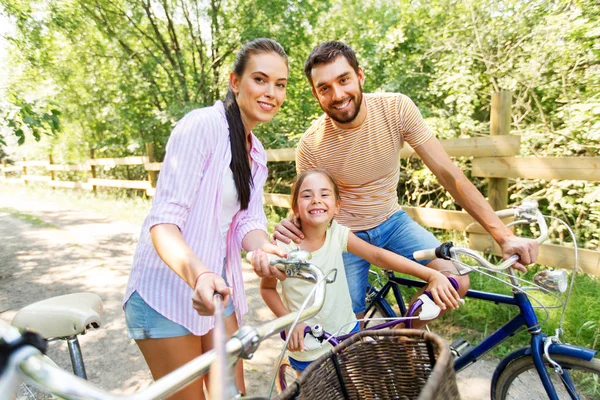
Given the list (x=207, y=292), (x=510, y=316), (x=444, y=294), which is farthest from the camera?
(x=510, y=316)

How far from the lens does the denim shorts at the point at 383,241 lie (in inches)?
98.2

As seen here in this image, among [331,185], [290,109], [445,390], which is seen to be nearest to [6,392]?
[445,390]

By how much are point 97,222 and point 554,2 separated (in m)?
8.49

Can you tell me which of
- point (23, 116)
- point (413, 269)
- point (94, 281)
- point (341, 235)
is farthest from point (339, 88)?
point (94, 281)

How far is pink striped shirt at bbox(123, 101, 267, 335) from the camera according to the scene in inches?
57.2

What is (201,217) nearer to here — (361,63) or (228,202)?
(228,202)

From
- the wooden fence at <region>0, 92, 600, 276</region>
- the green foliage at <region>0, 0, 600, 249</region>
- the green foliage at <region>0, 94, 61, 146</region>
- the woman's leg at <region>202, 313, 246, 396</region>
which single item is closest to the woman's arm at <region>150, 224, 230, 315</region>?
the woman's leg at <region>202, 313, 246, 396</region>

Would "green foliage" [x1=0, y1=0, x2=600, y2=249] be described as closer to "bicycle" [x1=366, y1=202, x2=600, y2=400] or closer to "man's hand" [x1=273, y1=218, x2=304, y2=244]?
"bicycle" [x1=366, y1=202, x2=600, y2=400]

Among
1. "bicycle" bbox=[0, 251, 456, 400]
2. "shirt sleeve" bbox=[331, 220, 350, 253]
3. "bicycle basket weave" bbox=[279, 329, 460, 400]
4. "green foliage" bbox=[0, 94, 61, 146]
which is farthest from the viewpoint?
"green foliage" bbox=[0, 94, 61, 146]

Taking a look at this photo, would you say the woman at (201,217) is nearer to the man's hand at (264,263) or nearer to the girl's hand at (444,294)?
the man's hand at (264,263)

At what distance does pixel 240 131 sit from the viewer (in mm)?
1729

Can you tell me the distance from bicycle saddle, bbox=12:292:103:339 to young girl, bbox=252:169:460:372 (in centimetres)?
84

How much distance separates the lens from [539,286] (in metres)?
1.80

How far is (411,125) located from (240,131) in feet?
3.82
